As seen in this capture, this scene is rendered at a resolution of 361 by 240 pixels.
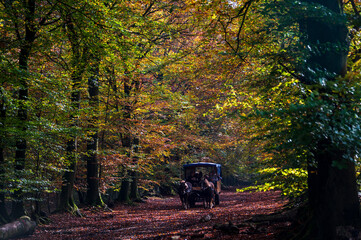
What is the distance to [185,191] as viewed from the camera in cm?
1714

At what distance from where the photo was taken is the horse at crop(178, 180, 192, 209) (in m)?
17.1

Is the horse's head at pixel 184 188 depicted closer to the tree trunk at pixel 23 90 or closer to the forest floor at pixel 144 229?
the forest floor at pixel 144 229

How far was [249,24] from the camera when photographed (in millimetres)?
9047

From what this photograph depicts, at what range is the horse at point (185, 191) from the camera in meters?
17.1

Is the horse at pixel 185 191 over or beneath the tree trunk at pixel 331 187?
beneath

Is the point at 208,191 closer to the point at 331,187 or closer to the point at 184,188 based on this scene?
the point at 184,188

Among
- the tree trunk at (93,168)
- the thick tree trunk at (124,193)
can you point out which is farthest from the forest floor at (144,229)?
the thick tree trunk at (124,193)

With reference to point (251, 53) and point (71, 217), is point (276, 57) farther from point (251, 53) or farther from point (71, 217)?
point (71, 217)

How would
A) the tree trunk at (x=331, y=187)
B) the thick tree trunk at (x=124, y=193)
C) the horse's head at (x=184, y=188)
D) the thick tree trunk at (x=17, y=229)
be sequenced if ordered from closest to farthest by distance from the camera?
1. the tree trunk at (x=331, y=187)
2. the thick tree trunk at (x=17, y=229)
3. the horse's head at (x=184, y=188)
4. the thick tree trunk at (x=124, y=193)

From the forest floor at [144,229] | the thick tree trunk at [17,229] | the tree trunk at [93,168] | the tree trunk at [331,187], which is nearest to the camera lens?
the tree trunk at [331,187]

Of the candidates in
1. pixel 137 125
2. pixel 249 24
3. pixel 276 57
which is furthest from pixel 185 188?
pixel 276 57

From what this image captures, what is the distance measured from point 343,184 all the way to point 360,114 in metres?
1.67

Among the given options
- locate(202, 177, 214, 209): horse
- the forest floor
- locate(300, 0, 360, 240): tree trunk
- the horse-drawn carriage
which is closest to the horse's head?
the horse-drawn carriage

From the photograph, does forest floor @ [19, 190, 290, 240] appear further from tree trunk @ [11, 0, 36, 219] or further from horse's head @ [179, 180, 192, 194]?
horse's head @ [179, 180, 192, 194]
